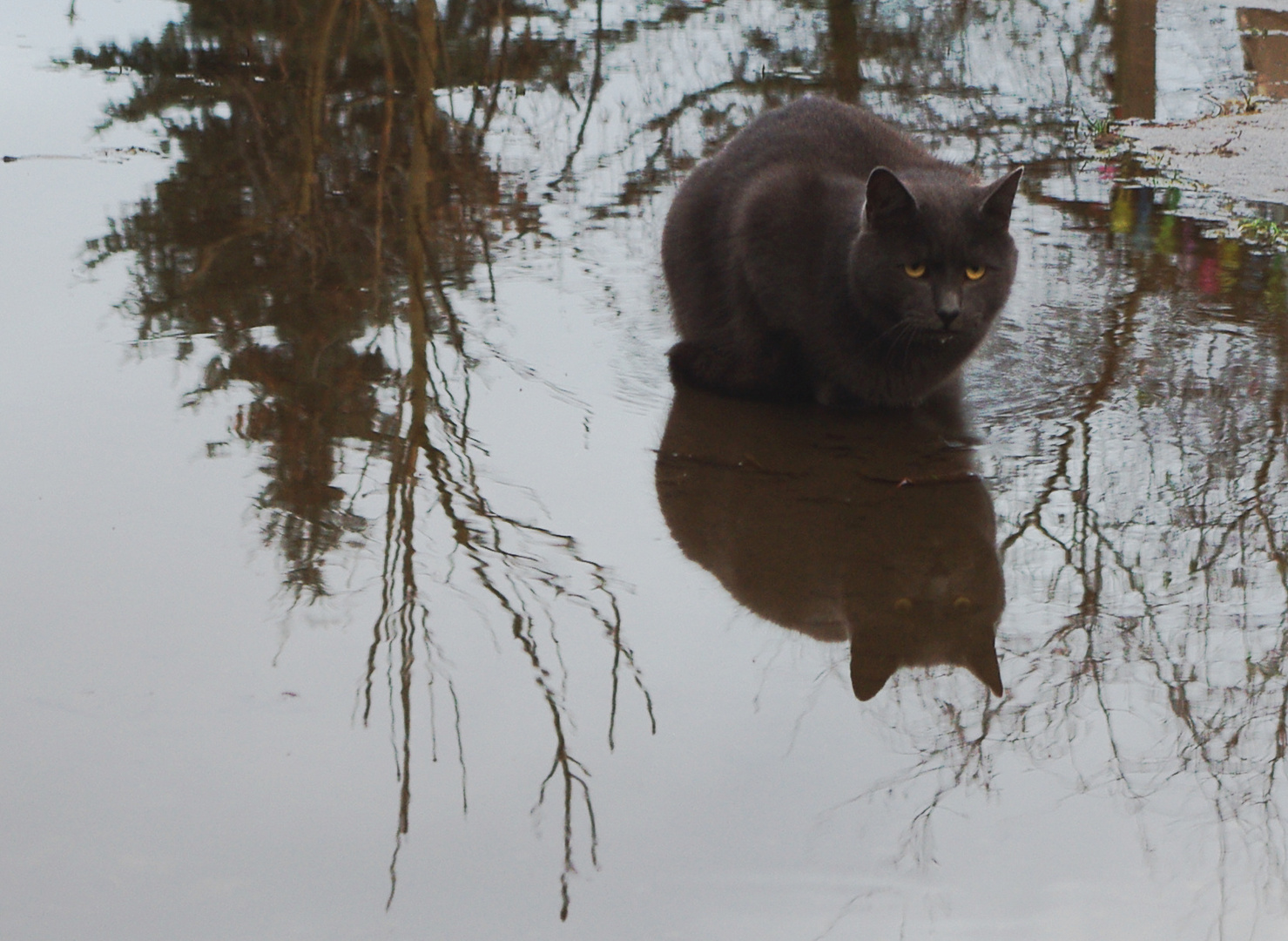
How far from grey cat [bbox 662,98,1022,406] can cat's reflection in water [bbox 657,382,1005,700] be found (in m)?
0.16

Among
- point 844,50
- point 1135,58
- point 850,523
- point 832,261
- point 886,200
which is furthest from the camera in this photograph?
point 844,50

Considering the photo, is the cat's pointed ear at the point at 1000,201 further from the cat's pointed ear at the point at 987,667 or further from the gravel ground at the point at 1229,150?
the gravel ground at the point at 1229,150

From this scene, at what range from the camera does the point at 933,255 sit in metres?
4.01

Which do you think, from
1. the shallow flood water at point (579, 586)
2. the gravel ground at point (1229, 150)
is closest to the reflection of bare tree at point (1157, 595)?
the shallow flood water at point (579, 586)

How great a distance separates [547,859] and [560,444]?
174cm

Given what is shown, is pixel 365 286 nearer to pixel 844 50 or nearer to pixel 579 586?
pixel 579 586

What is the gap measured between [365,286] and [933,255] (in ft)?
6.97

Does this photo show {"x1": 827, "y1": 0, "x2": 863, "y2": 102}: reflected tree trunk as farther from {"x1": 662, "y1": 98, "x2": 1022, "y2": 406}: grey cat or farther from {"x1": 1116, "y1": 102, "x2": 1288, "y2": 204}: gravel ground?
{"x1": 662, "y1": 98, "x2": 1022, "y2": 406}: grey cat

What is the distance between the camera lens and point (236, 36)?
845 cm

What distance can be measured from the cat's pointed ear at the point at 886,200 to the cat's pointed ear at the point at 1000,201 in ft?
0.77

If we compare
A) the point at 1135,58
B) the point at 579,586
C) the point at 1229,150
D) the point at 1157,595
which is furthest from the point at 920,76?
the point at 579,586

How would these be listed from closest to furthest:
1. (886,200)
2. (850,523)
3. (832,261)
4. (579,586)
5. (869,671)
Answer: (869,671)
(579,586)
(850,523)
(886,200)
(832,261)

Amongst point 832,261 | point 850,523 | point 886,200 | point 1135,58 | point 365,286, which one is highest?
A: point 1135,58

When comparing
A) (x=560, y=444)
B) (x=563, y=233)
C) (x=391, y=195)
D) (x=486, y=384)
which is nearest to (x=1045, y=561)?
(x=560, y=444)
